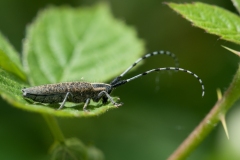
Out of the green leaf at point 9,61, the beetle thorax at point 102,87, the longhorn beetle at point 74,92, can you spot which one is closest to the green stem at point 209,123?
the longhorn beetle at point 74,92

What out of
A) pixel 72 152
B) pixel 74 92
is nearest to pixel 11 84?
pixel 74 92

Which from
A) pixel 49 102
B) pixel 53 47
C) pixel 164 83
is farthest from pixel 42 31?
pixel 164 83

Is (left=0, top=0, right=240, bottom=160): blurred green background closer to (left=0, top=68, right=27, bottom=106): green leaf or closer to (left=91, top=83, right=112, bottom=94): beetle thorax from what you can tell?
(left=91, top=83, right=112, bottom=94): beetle thorax

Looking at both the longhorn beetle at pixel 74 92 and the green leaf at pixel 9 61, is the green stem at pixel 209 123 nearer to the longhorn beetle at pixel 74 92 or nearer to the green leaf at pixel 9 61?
the longhorn beetle at pixel 74 92

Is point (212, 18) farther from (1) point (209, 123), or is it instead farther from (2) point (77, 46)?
(2) point (77, 46)

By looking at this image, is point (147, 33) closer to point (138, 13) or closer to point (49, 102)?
point (138, 13)

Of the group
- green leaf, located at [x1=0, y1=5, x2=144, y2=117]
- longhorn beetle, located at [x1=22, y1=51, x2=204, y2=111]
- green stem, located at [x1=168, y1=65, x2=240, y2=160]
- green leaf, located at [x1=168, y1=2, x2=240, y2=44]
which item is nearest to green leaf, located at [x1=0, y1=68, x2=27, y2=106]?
green leaf, located at [x1=0, y1=5, x2=144, y2=117]

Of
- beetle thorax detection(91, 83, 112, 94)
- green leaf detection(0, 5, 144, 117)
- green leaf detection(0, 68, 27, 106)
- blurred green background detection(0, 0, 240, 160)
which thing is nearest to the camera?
green leaf detection(0, 68, 27, 106)
